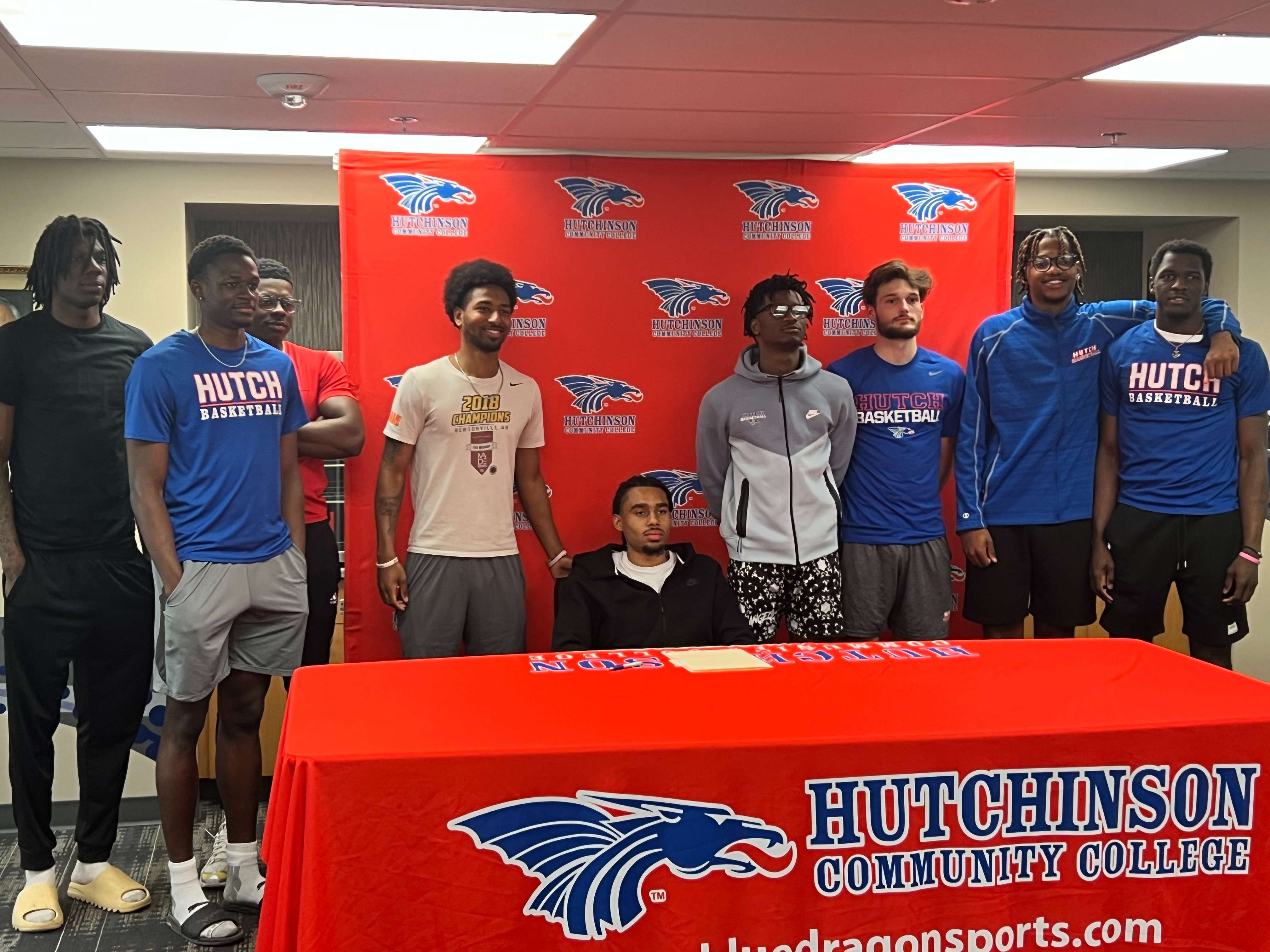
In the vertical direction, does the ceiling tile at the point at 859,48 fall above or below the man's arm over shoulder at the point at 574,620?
above

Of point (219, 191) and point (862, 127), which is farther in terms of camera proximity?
point (219, 191)

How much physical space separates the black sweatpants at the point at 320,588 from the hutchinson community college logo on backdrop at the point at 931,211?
7.17 ft

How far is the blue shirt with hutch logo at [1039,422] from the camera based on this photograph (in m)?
3.73

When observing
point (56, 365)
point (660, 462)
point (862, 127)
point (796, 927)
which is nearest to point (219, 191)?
point (56, 365)

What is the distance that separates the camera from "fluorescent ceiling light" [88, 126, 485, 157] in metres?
3.97

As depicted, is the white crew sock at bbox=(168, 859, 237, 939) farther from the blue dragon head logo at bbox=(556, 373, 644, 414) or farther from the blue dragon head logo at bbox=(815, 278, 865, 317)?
the blue dragon head logo at bbox=(815, 278, 865, 317)

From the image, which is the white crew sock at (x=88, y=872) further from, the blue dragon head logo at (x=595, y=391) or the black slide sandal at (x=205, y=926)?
the blue dragon head logo at (x=595, y=391)

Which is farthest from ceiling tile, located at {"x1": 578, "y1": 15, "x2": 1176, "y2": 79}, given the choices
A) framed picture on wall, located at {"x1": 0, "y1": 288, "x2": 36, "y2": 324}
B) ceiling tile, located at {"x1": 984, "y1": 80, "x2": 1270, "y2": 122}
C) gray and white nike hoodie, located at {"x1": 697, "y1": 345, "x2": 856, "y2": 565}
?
framed picture on wall, located at {"x1": 0, "y1": 288, "x2": 36, "y2": 324}

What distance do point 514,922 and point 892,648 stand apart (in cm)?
120

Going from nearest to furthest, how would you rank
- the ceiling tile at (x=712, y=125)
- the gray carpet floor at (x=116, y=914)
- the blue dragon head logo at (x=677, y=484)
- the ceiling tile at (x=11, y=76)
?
the ceiling tile at (x=11, y=76), the gray carpet floor at (x=116, y=914), the ceiling tile at (x=712, y=125), the blue dragon head logo at (x=677, y=484)

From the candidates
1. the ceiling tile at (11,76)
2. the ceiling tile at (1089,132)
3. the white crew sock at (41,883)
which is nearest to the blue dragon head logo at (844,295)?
the ceiling tile at (1089,132)

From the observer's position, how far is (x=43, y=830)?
10.9 feet

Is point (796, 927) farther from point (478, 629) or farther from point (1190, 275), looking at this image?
point (1190, 275)

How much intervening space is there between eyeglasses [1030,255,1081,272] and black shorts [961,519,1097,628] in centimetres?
78
